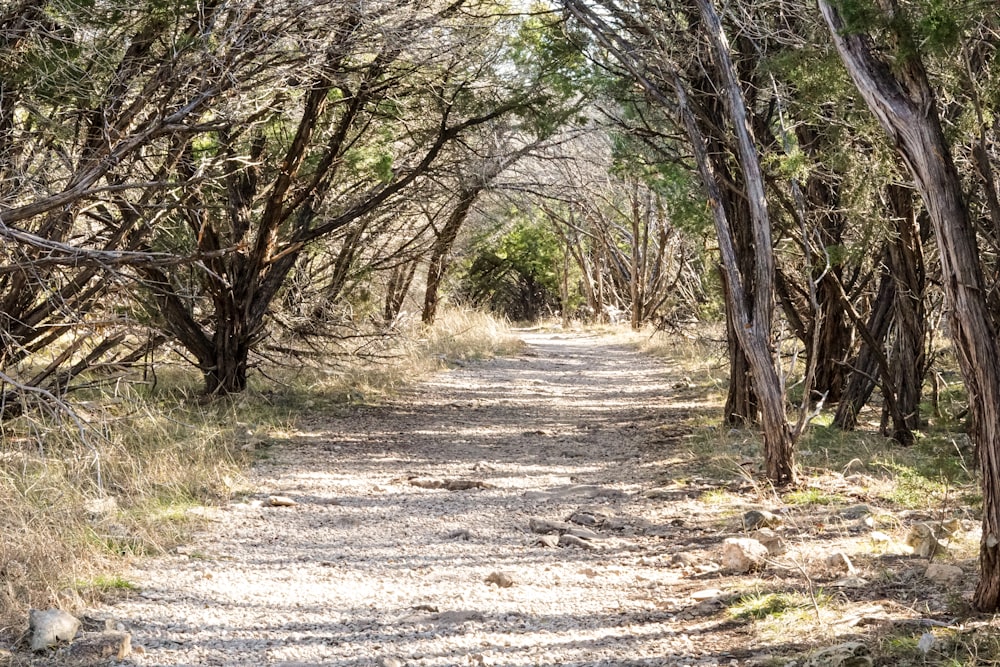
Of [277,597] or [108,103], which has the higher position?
[108,103]

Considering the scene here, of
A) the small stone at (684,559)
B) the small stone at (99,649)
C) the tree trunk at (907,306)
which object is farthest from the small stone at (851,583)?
the tree trunk at (907,306)

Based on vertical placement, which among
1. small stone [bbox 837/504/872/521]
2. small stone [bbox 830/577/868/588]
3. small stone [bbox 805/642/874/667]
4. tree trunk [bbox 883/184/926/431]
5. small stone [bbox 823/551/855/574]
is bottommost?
small stone [bbox 805/642/874/667]

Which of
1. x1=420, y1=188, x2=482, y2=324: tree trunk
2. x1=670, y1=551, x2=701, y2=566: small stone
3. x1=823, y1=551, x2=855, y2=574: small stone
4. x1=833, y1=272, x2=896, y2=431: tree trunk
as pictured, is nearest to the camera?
x1=823, y1=551, x2=855, y2=574: small stone

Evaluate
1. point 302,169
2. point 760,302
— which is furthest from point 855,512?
point 302,169

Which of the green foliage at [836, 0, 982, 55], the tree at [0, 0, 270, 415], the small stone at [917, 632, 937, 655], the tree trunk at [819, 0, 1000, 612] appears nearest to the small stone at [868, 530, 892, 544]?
the tree trunk at [819, 0, 1000, 612]

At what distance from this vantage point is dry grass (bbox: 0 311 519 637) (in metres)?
4.49

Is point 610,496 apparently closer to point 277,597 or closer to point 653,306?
point 277,597

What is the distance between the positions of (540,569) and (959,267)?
2.55m

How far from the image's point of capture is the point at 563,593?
16.1ft

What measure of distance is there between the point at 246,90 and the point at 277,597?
3851mm

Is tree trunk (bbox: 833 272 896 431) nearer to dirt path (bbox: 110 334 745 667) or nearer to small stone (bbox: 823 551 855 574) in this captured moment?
dirt path (bbox: 110 334 745 667)

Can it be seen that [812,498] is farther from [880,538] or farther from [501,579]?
[501,579]

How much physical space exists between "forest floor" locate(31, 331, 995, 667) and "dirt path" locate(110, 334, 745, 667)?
16mm

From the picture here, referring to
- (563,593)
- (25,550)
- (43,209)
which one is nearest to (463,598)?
(563,593)
